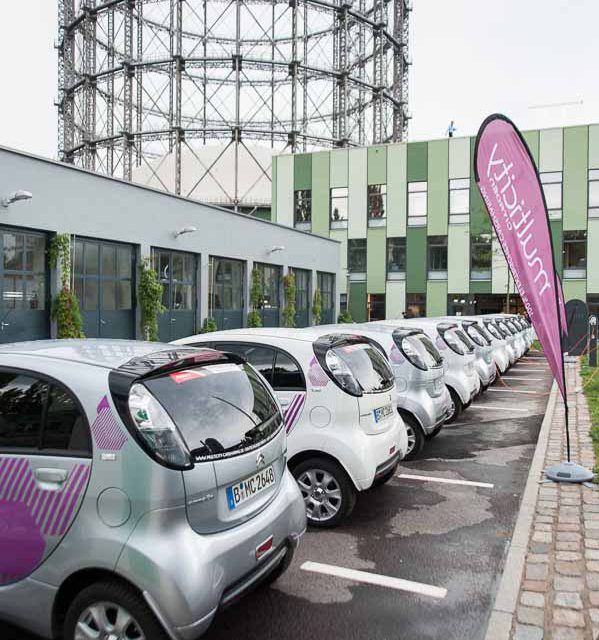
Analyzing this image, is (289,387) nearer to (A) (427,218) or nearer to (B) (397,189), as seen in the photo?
(A) (427,218)

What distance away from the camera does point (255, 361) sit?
5.60 meters

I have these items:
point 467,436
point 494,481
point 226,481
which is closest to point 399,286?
point 467,436

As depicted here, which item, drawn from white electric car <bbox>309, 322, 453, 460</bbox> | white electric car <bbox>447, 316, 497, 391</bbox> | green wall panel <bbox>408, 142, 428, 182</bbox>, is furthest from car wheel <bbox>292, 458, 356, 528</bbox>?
green wall panel <bbox>408, 142, 428, 182</bbox>

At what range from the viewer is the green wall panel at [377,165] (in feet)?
122

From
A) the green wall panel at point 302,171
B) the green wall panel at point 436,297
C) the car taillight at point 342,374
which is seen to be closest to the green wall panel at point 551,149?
the green wall panel at point 436,297

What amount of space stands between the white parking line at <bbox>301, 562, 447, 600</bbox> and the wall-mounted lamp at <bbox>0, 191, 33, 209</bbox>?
11.0 m

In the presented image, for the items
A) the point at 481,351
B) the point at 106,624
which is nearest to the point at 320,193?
the point at 481,351

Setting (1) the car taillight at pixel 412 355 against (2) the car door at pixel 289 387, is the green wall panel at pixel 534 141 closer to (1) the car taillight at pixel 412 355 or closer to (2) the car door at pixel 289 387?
(1) the car taillight at pixel 412 355

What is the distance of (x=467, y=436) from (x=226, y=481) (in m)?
6.57

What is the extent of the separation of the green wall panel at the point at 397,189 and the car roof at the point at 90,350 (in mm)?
34010

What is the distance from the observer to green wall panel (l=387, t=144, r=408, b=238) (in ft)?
120

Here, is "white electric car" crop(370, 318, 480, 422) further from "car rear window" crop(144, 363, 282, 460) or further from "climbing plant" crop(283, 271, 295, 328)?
"climbing plant" crop(283, 271, 295, 328)

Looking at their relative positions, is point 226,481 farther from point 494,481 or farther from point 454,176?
point 454,176

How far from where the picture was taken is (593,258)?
3347cm
